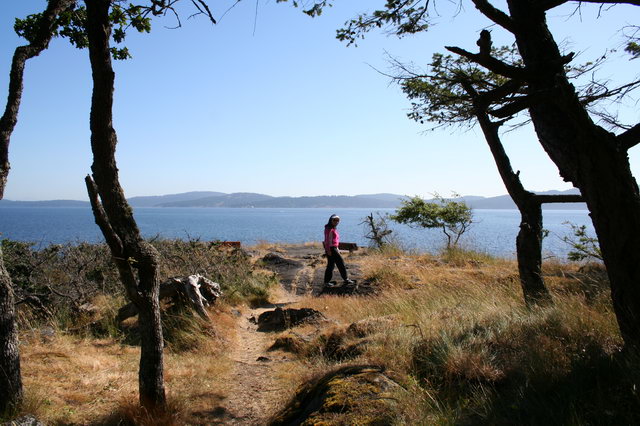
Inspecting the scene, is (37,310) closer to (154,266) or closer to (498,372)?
(154,266)

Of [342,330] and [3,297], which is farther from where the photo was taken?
[342,330]

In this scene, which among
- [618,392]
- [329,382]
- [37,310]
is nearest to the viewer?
[618,392]

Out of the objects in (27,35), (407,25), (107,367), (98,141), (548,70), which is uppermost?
(407,25)

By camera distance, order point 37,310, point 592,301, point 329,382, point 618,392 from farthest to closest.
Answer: point 37,310, point 592,301, point 329,382, point 618,392

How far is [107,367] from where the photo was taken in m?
5.52

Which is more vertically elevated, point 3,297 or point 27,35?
point 27,35

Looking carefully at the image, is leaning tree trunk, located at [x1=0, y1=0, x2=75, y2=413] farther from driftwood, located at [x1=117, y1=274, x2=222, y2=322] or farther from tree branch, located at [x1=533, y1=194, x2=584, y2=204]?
tree branch, located at [x1=533, y1=194, x2=584, y2=204]

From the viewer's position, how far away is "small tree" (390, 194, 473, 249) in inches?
874

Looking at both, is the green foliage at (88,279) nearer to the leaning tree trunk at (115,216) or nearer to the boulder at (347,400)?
the leaning tree trunk at (115,216)

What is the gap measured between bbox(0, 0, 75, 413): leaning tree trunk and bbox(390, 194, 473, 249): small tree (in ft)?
64.0

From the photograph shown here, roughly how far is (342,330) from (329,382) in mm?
2961

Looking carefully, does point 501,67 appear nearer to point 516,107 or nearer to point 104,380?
point 516,107

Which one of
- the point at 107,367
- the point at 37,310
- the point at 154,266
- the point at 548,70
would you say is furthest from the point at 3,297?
the point at 548,70

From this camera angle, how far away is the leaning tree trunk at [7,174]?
3.78 metres
